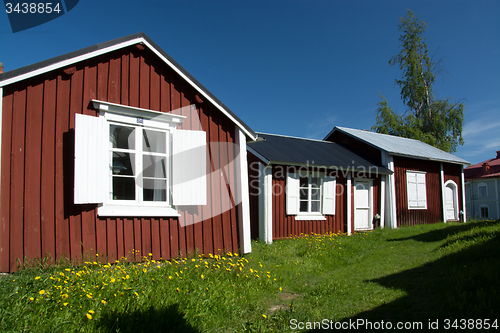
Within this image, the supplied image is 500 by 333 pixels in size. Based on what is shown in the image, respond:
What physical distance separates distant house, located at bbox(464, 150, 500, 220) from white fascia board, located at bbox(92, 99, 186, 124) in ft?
100

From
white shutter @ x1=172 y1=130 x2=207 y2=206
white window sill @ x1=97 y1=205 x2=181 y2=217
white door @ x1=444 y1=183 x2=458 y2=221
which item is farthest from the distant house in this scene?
white window sill @ x1=97 y1=205 x2=181 y2=217

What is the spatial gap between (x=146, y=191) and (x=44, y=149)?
5.76ft

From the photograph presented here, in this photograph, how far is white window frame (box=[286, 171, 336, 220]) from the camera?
37.0 feet

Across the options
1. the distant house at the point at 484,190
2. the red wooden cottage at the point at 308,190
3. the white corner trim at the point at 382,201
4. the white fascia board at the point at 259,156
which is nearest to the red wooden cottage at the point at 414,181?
the white corner trim at the point at 382,201

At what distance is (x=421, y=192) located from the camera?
15453 mm

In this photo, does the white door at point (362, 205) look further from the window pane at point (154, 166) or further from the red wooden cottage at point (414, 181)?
the window pane at point (154, 166)

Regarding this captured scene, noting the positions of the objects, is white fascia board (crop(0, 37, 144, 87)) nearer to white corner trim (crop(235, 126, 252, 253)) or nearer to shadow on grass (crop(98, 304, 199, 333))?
white corner trim (crop(235, 126, 252, 253))

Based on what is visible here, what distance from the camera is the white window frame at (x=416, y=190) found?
1495cm

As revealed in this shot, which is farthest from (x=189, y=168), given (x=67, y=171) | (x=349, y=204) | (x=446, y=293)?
(x=349, y=204)

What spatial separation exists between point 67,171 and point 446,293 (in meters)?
5.65

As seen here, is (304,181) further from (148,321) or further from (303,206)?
(148,321)

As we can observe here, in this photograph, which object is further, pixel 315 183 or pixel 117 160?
pixel 315 183

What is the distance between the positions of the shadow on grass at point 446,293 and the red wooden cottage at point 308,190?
5.45 meters

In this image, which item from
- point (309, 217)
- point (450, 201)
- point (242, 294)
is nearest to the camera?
point (242, 294)
